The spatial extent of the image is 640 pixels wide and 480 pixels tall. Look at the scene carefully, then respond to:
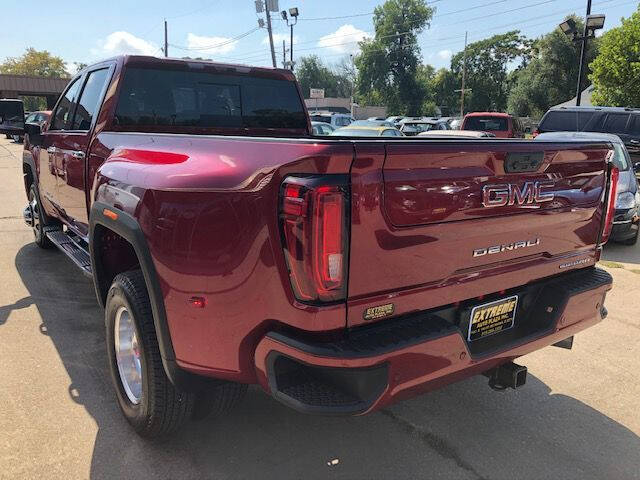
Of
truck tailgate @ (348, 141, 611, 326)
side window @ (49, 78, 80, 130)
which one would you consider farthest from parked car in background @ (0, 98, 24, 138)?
truck tailgate @ (348, 141, 611, 326)

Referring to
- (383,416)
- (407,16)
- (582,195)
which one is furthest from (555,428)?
(407,16)

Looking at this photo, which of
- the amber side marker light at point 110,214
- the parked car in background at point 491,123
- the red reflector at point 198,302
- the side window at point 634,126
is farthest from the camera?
the parked car in background at point 491,123

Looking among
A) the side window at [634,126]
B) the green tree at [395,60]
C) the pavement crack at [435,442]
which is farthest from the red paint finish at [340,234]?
the green tree at [395,60]

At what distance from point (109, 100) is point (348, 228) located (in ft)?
8.45

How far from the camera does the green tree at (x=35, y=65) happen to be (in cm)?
9062

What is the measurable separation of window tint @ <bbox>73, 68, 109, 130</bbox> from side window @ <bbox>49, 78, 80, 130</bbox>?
0.22m

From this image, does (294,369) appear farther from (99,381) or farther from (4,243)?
(4,243)

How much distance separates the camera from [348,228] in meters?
1.87

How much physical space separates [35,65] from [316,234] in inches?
4157

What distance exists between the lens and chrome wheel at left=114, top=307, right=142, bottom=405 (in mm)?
2830

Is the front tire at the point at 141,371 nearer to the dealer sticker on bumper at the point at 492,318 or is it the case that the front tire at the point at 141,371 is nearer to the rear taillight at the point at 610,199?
the dealer sticker on bumper at the point at 492,318

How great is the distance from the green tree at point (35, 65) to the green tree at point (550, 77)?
7688 cm

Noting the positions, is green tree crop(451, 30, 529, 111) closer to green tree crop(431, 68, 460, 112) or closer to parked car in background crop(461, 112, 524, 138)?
green tree crop(431, 68, 460, 112)

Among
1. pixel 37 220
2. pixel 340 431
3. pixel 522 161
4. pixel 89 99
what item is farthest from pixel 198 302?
pixel 37 220
